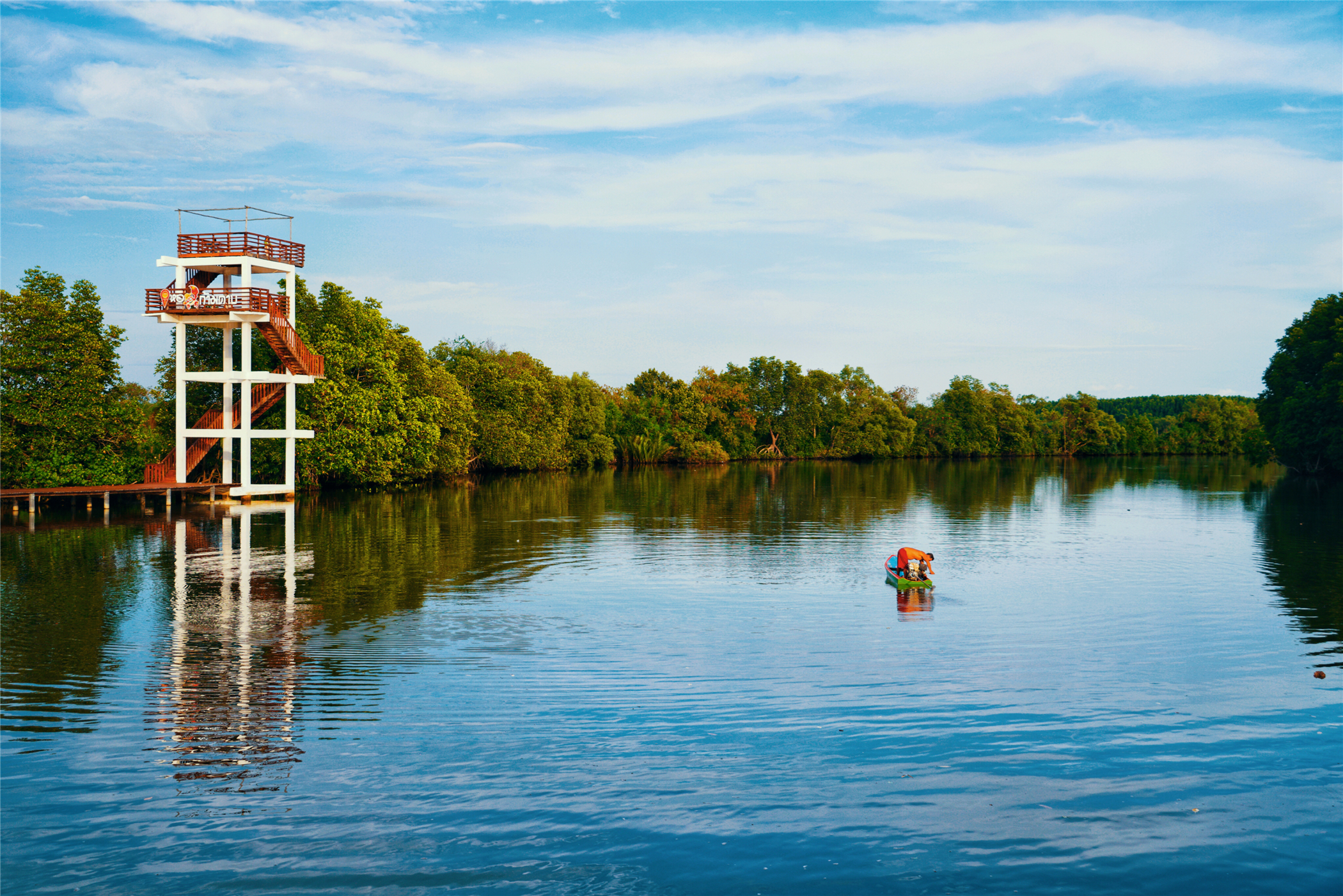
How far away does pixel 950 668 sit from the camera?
574 inches

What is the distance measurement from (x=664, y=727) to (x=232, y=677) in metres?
6.88

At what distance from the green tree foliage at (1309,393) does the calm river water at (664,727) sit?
185 feet

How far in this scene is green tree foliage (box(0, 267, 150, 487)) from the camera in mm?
43250

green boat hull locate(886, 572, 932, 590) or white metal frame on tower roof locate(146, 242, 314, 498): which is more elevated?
white metal frame on tower roof locate(146, 242, 314, 498)

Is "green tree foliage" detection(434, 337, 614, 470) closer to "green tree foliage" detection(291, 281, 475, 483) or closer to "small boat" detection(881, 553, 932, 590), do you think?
"green tree foliage" detection(291, 281, 475, 483)

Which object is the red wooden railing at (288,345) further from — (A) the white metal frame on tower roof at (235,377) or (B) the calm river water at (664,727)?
(B) the calm river water at (664,727)

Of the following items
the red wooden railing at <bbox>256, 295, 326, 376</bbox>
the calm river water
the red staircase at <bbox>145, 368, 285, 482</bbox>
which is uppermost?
the red wooden railing at <bbox>256, 295, 326, 376</bbox>

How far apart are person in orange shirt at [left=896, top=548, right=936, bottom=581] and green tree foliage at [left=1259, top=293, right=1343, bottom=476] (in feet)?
206

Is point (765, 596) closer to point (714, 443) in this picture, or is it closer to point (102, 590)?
point (102, 590)

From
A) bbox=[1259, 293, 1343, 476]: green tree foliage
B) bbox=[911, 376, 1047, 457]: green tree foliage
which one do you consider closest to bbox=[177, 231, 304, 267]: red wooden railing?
bbox=[1259, 293, 1343, 476]: green tree foliage

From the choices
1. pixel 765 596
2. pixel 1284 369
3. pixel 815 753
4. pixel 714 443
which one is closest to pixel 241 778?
pixel 815 753

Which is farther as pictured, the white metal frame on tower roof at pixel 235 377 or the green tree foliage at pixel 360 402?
the green tree foliage at pixel 360 402

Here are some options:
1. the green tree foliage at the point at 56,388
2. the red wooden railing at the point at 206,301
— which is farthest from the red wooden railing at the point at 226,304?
the green tree foliage at the point at 56,388

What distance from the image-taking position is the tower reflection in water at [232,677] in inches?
396
